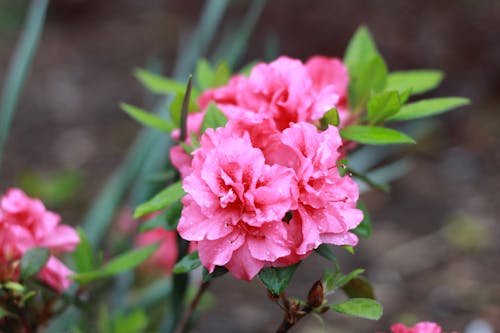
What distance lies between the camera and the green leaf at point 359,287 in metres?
0.83

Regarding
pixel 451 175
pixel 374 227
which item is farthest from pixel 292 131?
pixel 451 175

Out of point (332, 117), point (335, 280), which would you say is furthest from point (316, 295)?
point (332, 117)

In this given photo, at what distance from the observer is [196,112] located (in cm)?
90

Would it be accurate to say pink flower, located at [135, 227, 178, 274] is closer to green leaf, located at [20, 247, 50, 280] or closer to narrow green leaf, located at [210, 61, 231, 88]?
narrow green leaf, located at [210, 61, 231, 88]

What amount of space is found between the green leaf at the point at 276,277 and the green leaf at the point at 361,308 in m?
0.07

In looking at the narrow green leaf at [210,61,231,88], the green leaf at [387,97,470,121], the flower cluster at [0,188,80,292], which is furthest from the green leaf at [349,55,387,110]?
the flower cluster at [0,188,80,292]

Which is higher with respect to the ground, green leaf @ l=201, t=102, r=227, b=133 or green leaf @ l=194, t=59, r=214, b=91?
green leaf @ l=201, t=102, r=227, b=133

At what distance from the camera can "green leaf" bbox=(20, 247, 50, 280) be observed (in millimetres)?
839

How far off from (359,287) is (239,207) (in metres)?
0.21

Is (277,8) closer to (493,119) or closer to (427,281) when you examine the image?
(493,119)

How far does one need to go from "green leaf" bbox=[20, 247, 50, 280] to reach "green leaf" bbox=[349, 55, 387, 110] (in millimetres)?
406

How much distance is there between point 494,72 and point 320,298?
79.5 inches

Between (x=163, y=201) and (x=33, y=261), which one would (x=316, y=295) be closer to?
(x=163, y=201)

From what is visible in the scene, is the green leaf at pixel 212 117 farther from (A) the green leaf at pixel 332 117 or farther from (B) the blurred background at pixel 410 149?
(B) the blurred background at pixel 410 149
